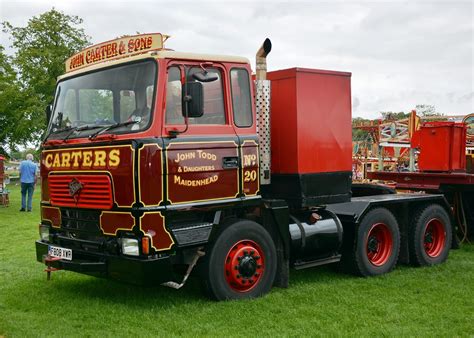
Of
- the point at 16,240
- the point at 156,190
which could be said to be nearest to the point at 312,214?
the point at 156,190

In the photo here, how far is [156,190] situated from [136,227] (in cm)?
40

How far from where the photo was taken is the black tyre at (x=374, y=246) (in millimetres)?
7387

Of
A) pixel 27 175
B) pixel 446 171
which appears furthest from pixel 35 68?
pixel 446 171

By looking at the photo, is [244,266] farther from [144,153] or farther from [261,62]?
[261,62]

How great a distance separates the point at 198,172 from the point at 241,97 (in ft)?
3.46

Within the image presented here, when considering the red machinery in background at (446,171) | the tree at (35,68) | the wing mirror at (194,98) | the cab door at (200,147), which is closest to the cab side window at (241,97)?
the cab door at (200,147)

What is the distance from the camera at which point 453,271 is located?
306 inches

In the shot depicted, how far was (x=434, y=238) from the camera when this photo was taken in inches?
344

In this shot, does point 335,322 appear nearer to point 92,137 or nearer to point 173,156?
point 173,156

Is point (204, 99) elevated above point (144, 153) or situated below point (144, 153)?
above

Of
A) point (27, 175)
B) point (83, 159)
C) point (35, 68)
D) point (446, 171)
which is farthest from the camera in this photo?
point (35, 68)

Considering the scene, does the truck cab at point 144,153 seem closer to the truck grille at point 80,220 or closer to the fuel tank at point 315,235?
the truck grille at point 80,220

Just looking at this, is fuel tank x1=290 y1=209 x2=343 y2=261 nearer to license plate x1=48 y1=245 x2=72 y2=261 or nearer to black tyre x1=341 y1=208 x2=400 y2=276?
black tyre x1=341 y1=208 x2=400 y2=276

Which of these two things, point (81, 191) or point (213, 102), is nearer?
point (81, 191)
